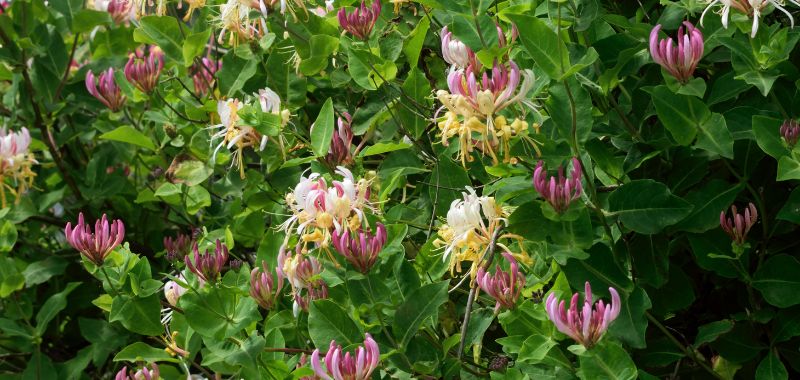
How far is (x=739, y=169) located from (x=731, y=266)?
0.15m

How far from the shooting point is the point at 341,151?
63.7 inches

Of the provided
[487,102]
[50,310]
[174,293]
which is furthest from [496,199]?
[50,310]

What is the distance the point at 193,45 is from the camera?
1.92m

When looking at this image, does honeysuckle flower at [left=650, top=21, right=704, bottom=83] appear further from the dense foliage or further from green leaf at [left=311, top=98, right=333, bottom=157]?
green leaf at [left=311, top=98, right=333, bottom=157]

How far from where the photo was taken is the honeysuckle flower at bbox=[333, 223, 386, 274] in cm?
134

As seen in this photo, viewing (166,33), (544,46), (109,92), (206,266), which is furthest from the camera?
(109,92)

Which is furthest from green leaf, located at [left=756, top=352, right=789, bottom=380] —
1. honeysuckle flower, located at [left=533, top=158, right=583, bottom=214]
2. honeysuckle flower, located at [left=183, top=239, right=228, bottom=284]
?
honeysuckle flower, located at [left=183, top=239, right=228, bottom=284]

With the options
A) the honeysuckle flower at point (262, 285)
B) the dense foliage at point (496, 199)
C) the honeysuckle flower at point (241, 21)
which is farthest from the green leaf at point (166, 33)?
the honeysuckle flower at point (262, 285)

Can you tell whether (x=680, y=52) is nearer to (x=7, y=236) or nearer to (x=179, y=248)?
(x=179, y=248)

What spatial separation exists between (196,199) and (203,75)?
0.79ft

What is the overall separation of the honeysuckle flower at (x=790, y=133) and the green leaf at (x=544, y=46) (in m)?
0.29

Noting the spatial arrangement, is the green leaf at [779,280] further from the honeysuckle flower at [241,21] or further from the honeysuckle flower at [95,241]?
the honeysuckle flower at [95,241]

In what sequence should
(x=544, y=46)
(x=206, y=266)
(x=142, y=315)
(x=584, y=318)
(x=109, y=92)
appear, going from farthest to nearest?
(x=109, y=92) < (x=142, y=315) < (x=206, y=266) < (x=544, y=46) < (x=584, y=318)

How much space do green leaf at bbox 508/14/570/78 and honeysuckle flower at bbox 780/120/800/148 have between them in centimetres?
29
